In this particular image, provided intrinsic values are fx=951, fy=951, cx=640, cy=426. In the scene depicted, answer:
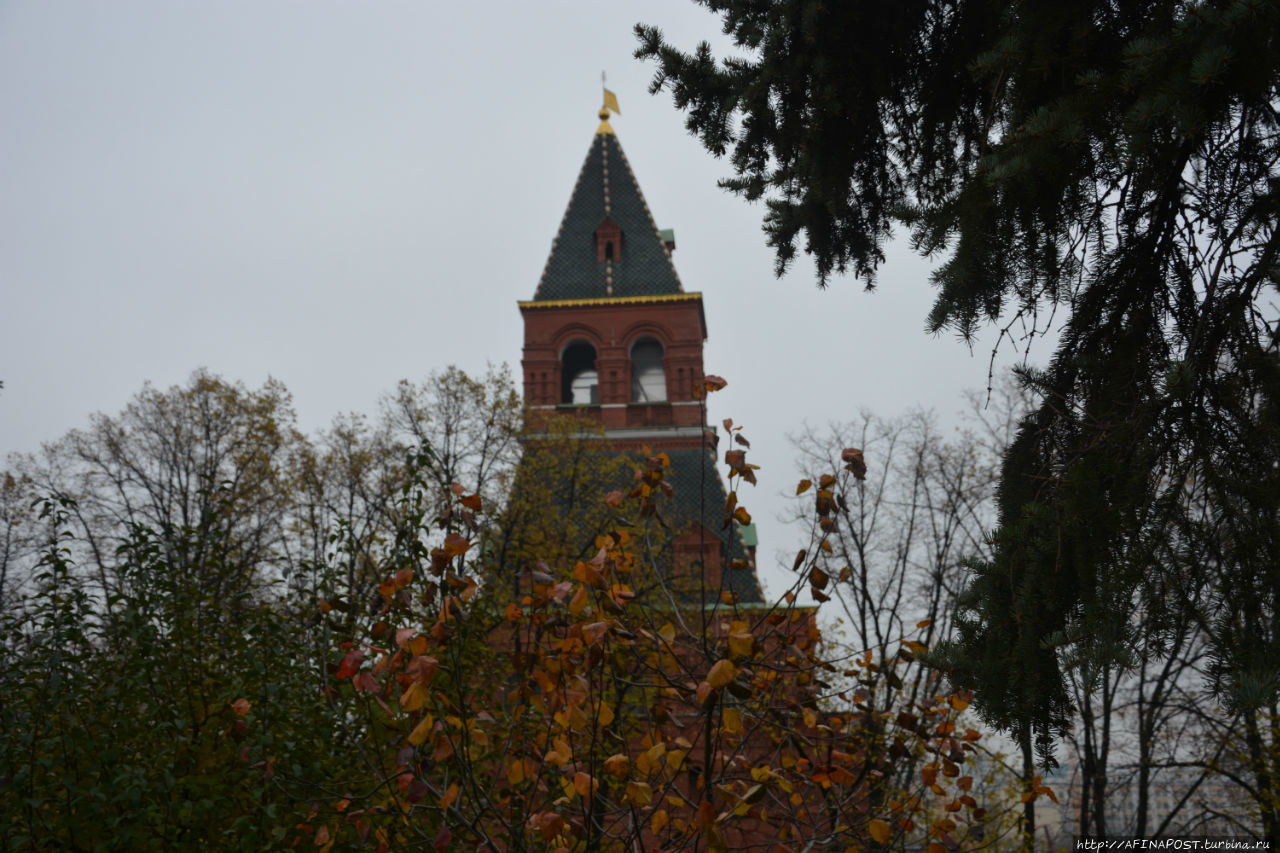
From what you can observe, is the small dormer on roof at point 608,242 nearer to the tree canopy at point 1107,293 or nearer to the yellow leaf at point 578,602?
the tree canopy at point 1107,293

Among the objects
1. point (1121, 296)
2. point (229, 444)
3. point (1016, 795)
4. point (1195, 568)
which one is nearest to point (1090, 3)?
point (1121, 296)

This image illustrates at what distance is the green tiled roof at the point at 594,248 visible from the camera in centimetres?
2394

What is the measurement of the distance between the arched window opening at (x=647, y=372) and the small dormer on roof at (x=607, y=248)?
133 cm

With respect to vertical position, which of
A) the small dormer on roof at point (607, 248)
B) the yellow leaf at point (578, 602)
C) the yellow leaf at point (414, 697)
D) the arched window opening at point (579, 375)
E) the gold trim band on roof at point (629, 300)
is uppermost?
the small dormer on roof at point (607, 248)

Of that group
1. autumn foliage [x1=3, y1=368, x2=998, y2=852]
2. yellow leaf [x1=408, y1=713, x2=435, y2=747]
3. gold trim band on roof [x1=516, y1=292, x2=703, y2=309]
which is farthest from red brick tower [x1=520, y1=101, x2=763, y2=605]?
yellow leaf [x1=408, y1=713, x2=435, y2=747]

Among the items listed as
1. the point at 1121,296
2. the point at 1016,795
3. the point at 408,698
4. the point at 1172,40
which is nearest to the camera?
the point at 1172,40

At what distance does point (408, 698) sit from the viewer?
9.62 feet

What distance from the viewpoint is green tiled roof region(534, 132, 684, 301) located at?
78.5 ft

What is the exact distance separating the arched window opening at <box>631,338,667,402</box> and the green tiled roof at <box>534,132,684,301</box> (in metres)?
1.34

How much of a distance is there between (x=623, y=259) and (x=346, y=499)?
9.16 m

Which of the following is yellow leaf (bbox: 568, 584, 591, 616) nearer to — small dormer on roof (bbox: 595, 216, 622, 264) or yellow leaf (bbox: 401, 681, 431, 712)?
yellow leaf (bbox: 401, 681, 431, 712)

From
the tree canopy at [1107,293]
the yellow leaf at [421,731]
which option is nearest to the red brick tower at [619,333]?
the tree canopy at [1107,293]

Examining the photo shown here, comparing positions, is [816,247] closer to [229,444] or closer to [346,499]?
[346,499]

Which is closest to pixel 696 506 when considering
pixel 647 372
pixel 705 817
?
pixel 647 372
